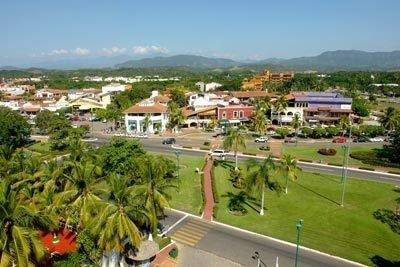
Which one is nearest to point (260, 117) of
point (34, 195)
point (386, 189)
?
point (386, 189)

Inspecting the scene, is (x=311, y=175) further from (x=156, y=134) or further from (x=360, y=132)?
(x=156, y=134)

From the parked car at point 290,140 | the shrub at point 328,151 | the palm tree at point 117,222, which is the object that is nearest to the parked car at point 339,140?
the parked car at point 290,140

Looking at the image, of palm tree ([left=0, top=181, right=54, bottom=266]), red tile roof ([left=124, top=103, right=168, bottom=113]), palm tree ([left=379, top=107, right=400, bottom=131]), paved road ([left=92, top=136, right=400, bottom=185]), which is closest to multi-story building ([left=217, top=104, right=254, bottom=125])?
red tile roof ([left=124, top=103, right=168, bottom=113])

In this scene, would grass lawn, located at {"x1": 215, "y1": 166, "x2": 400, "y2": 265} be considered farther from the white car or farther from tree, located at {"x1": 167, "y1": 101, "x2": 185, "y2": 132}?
tree, located at {"x1": 167, "y1": 101, "x2": 185, "y2": 132}

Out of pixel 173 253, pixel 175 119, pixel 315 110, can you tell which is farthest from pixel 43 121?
pixel 173 253

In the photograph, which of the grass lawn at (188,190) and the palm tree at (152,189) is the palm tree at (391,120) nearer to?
the grass lawn at (188,190)

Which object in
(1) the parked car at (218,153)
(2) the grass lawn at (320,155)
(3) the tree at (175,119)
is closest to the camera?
(2) the grass lawn at (320,155)
